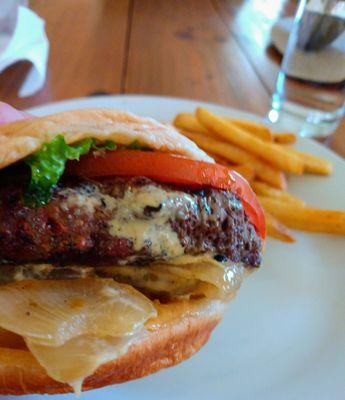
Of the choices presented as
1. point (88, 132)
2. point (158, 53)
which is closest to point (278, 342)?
point (88, 132)

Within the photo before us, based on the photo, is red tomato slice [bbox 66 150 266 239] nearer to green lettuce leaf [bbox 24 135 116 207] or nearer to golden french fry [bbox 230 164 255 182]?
green lettuce leaf [bbox 24 135 116 207]

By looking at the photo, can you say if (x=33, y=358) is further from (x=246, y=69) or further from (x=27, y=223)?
(x=246, y=69)

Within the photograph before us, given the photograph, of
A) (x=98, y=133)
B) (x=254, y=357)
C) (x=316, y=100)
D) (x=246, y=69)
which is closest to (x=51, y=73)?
(x=246, y=69)

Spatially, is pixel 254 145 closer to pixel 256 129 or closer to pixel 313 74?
pixel 256 129

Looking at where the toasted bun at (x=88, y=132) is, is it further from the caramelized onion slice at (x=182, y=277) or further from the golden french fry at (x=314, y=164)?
the golden french fry at (x=314, y=164)

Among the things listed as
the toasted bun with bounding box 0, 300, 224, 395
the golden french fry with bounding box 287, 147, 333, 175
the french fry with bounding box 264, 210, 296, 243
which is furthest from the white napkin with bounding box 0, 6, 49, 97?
the toasted bun with bounding box 0, 300, 224, 395

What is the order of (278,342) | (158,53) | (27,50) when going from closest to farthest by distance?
(278,342) < (27,50) < (158,53)

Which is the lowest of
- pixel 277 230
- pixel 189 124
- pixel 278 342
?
pixel 278 342
